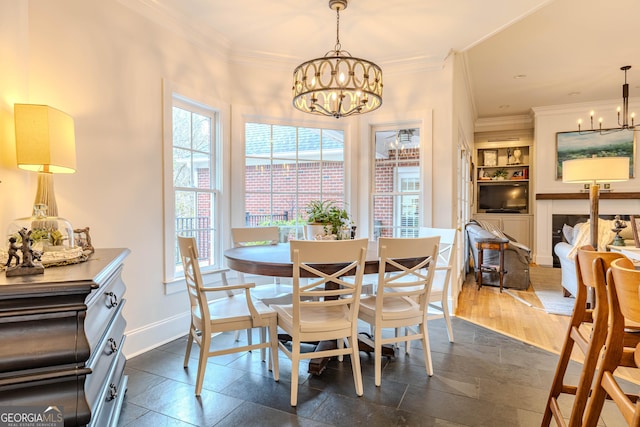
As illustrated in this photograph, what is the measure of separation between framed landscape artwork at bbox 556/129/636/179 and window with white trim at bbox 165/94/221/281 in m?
6.85

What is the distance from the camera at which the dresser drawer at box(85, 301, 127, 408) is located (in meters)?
1.19

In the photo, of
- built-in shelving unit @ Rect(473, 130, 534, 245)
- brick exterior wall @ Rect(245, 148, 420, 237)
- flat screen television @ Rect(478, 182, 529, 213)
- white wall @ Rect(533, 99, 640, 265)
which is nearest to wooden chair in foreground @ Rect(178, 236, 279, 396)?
brick exterior wall @ Rect(245, 148, 420, 237)

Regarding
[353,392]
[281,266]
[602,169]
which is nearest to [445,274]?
[353,392]

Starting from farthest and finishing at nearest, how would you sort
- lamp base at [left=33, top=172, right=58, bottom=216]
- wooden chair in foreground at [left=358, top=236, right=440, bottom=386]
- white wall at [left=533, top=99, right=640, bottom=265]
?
white wall at [left=533, top=99, right=640, bottom=265]
wooden chair in foreground at [left=358, top=236, right=440, bottom=386]
lamp base at [left=33, top=172, right=58, bottom=216]

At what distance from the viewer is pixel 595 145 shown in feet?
22.3

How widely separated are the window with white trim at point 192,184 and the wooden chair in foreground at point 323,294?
1515 millimetres

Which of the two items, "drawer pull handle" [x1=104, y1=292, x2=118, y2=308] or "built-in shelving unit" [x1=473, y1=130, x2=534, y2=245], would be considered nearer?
"drawer pull handle" [x1=104, y1=292, x2=118, y2=308]

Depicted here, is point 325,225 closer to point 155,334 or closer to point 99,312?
point 155,334

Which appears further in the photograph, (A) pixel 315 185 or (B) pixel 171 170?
(A) pixel 315 185

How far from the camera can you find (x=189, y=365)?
250 centimetres

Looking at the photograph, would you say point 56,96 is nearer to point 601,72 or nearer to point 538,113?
point 601,72

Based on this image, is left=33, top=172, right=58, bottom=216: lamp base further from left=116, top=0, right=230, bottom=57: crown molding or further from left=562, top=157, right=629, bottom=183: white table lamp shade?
left=562, top=157, right=629, bottom=183: white table lamp shade

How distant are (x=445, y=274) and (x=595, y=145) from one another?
19.1 ft

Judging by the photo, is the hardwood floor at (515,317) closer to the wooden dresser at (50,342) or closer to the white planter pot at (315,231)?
the white planter pot at (315,231)
